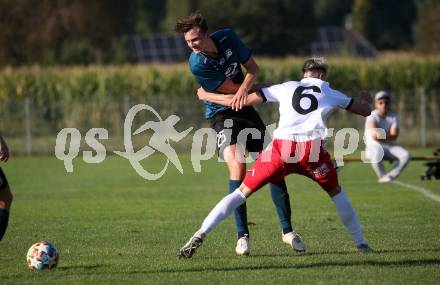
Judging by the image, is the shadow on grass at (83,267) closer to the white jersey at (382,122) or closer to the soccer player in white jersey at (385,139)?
the soccer player in white jersey at (385,139)

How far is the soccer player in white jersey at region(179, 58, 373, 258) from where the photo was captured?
300 inches

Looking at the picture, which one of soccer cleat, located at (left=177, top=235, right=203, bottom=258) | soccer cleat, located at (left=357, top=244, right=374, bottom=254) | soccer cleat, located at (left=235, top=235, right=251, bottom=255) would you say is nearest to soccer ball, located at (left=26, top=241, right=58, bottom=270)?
soccer cleat, located at (left=177, top=235, right=203, bottom=258)

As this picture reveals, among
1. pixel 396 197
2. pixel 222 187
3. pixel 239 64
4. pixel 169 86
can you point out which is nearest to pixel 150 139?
pixel 169 86

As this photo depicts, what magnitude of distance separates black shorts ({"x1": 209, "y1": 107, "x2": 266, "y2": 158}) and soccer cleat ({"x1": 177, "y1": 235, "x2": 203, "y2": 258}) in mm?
1200

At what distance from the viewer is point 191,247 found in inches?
Answer: 302

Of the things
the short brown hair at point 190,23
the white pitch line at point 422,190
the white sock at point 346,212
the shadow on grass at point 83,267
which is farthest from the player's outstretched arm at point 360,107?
the white pitch line at point 422,190

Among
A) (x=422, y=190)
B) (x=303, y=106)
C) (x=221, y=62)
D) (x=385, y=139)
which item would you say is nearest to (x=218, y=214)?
(x=303, y=106)

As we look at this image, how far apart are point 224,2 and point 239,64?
54690 mm

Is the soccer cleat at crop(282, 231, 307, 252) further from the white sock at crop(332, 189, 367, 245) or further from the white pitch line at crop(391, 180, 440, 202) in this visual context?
the white pitch line at crop(391, 180, 440, 202)

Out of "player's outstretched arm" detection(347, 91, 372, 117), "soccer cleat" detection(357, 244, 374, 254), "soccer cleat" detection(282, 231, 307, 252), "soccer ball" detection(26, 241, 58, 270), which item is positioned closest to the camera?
A: "soccer ball" detection(26, 241, 58, 270)

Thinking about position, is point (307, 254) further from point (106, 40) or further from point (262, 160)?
point (106, 40)

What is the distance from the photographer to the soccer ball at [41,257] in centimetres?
745

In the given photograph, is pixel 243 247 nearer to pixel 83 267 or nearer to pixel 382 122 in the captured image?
pixel 83 267

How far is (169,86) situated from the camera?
33812mm
